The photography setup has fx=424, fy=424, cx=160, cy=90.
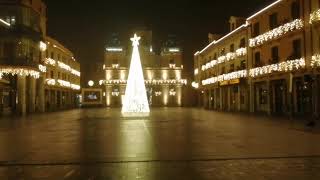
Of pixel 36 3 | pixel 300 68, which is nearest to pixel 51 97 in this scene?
pixel 36 3

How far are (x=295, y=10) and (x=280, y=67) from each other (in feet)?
18.1

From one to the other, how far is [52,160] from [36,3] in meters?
49.1

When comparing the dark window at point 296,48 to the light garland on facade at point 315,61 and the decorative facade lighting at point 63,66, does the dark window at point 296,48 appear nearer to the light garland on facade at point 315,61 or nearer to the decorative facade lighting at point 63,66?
the light garland on facade at point 315,61

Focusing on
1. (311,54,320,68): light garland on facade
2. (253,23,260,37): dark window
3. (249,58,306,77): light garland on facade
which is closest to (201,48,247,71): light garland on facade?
(253,23,260,37): dark window

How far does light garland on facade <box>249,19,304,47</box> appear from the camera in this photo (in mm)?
35831

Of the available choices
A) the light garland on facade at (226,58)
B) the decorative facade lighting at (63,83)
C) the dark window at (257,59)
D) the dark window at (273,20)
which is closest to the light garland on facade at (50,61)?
the decorative facade lighting at (63,83)

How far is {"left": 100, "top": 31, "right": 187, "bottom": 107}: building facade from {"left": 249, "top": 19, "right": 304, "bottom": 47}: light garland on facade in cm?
5287

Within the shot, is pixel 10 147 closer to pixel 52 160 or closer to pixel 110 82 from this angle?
pixel 52 160

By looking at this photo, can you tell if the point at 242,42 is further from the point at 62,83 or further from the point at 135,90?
the point at 62,83

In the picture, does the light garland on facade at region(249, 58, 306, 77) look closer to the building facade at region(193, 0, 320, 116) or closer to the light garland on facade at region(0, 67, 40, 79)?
the building facade at region(193, 0, 320, 116)

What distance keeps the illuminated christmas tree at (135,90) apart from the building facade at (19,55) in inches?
556

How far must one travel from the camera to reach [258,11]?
45.0 m

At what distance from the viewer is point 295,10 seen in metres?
36.9

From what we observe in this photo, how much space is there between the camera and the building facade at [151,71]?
98.1 meters
